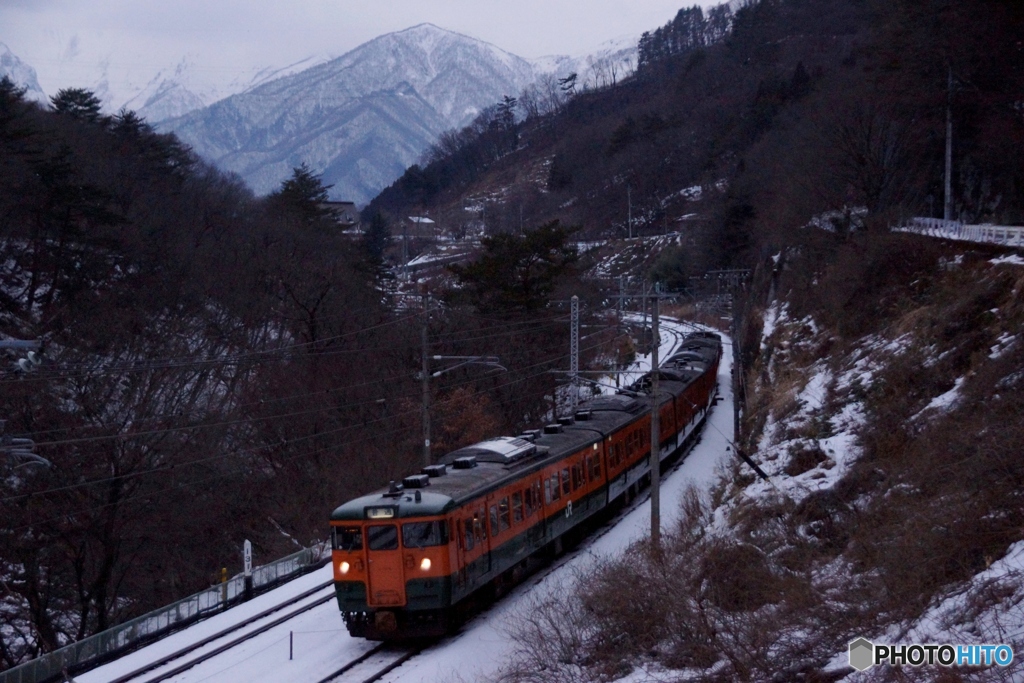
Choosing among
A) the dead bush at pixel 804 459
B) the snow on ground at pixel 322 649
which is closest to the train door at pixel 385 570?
the snow on ground at pixel 322 649

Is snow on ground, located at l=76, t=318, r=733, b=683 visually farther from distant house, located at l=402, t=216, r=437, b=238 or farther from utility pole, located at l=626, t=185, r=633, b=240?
distant house, located at l=402, t=216, r=437, b=238

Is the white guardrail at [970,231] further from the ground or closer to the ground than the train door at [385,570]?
further from the ground

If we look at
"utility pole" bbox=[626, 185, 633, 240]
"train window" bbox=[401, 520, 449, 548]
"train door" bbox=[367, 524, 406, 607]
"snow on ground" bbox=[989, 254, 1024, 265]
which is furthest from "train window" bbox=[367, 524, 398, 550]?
"utility pole" bbox=[626, 185, 633, 240]

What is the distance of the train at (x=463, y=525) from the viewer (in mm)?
14758

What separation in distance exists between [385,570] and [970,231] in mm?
20969

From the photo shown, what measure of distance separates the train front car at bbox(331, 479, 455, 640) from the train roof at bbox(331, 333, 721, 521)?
0.03 meters

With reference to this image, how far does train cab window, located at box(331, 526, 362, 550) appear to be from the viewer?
49.3ft

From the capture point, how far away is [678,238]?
58938mm

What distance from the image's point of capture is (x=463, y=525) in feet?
50.6

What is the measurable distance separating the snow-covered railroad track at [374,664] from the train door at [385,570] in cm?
82

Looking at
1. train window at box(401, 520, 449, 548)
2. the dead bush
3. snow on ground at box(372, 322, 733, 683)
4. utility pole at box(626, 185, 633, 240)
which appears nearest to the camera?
snow on ground at box(372, 322, 733, 683)

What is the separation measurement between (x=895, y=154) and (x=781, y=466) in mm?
23494

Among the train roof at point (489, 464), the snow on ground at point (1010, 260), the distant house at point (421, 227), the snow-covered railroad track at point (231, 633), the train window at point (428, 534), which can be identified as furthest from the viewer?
the distant house at point (421, 227)

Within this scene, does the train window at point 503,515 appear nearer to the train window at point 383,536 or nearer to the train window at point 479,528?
the train window at point 479,528
